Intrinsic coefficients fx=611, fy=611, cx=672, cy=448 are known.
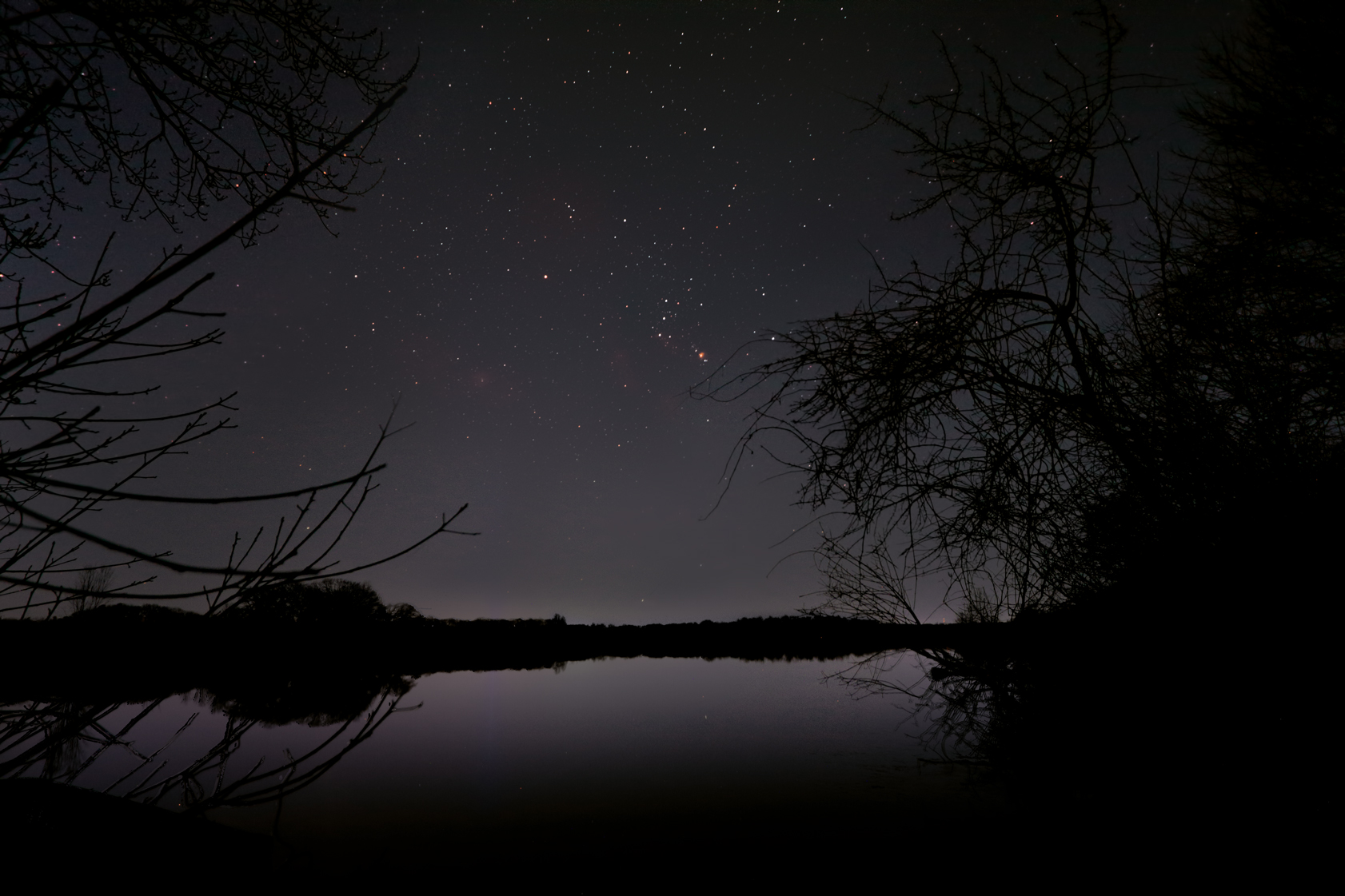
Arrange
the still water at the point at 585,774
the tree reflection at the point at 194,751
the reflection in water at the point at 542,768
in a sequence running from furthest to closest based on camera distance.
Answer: the still water at the point at 585,774
the reflection in water at the point at 542,768
the tree reflection at the point at 194,751

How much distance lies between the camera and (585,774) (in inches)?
349

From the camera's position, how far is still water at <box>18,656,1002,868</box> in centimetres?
628

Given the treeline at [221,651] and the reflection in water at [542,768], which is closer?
the treeline at [221,651]

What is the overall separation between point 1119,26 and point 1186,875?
4.54 m

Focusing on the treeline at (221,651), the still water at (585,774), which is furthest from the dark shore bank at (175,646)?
the still water at (585,774)

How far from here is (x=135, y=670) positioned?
1622 mm

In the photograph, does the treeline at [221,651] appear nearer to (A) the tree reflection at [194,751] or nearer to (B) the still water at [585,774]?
(A) the tree reflection at [194,751]

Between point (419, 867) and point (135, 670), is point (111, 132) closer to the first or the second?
point (135, 670)

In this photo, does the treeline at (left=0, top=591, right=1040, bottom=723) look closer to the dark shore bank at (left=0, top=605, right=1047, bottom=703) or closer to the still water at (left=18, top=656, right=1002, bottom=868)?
the dark shore bank at (left=0, top=605, right=1047, bottom=703)

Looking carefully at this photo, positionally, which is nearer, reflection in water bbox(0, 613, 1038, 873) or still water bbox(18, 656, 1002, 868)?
reflection in water bbox(0, 613, 1038, 873)

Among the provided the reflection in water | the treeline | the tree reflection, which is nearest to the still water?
the reflection in water

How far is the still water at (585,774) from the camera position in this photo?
20.6 ft

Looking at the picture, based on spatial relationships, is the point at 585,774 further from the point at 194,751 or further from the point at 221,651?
the point at 221,651

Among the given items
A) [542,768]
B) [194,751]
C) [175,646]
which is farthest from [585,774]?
[175,646]
